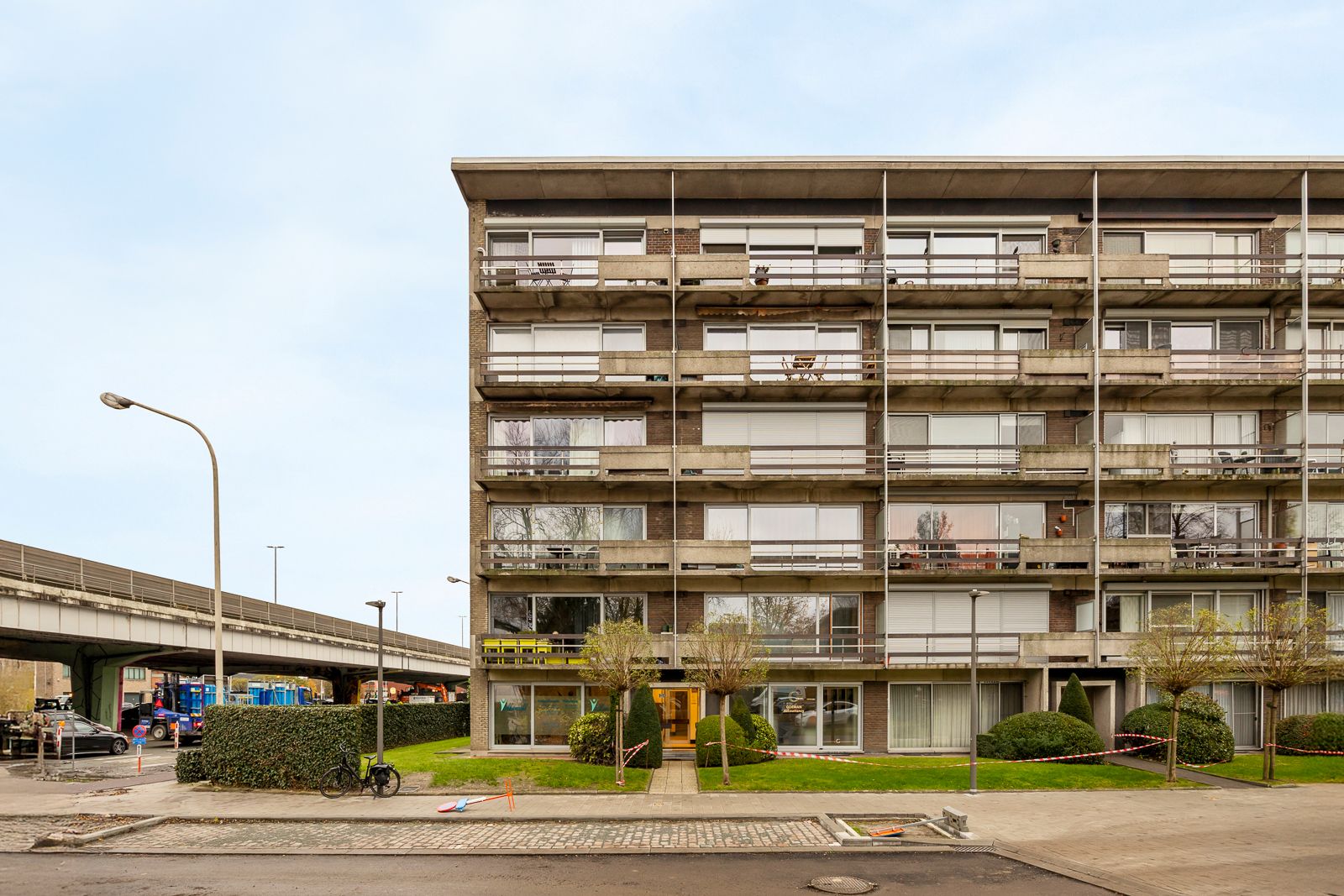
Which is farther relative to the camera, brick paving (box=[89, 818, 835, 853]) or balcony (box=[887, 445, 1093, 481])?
balcony (box=[887, 445, 1093, 481])

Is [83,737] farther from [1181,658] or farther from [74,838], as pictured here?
[1181,658]

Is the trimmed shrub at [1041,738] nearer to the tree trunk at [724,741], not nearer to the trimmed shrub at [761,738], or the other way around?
the trimmed shrub at [761,738]

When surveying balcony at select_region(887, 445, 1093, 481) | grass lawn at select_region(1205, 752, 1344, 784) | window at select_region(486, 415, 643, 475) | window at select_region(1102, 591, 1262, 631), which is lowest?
grass lawn at select_region(1205, 752, 1344, 784)

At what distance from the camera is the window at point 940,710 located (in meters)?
27.5

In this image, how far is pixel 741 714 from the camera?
2433cm

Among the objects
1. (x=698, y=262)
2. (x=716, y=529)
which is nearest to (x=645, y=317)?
(x=698, y=262)

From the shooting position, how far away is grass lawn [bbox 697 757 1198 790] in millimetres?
21125

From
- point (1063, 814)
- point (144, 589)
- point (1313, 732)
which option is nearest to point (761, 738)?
point (1063, 814)

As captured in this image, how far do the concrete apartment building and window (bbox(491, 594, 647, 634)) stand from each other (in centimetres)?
9

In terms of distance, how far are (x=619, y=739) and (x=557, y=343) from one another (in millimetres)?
13283

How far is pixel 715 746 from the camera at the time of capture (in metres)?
23.3

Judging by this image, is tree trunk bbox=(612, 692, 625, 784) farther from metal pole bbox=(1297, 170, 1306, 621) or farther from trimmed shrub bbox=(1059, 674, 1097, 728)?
metal pole bbox=(1297, 170, 1306, 621)

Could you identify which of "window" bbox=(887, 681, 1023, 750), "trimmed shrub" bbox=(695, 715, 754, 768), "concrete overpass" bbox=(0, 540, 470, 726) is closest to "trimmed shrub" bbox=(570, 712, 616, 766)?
"trimmed shrub" bbox=(695, 715, 754, 768)

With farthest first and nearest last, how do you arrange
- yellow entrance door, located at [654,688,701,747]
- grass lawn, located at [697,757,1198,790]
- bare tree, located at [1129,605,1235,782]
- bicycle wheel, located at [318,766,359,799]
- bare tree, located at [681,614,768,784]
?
yellow entrance door, located at [654,688,701,747], bare tree, located at [681,614,768,784], bare tree, located at [1129,605,1235,782], grass lawn, located at [697,757,1198,790], bicycle wheel, located at [318,766,359,799]
